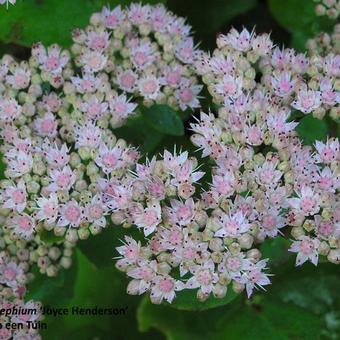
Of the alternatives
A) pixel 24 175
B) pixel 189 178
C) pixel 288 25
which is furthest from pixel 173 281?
pixel 288 25

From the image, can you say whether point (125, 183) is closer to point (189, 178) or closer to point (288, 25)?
point (189, 178)

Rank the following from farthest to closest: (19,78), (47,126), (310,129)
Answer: (310,129), (19,78), (47,126)

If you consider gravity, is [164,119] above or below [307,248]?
above

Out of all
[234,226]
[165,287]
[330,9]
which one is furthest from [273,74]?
[165,287]

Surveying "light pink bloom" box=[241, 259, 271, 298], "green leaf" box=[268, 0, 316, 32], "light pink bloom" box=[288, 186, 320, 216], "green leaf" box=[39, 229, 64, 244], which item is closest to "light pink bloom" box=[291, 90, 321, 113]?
"light pink bloom" box=[288, 186, 320, 216]

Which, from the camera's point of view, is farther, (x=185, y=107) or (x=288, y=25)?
(x=288, y=25)

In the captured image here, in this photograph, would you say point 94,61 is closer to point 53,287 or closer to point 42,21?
point 42,21
